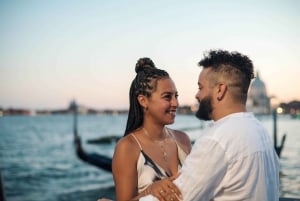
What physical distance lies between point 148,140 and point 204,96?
901 mm

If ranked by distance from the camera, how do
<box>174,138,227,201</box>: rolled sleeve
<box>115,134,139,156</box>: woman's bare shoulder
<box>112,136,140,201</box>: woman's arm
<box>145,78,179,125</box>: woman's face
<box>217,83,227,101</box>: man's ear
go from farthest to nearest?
<box>145,78,179,125</box>: woman's face → <box>115,134,139,156</box>: woman's bare shoulder → <box>112,136,140,201</box>: woman's arm → <box>217,83,227,101</box>: man's ear → <box>174,138,227,201</box>: rolled sleeve

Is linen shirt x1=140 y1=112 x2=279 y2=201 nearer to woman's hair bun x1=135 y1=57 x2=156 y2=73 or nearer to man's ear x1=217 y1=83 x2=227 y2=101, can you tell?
man's ear x1=217 y1=83 x2=227 y2=101

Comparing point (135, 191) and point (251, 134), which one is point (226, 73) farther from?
point (135, 191)

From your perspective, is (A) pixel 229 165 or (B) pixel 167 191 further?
(B) pixel 167 191

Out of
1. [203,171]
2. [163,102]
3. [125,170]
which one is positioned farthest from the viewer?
[163,102]

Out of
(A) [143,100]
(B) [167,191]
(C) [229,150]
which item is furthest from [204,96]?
(A) [143,100]

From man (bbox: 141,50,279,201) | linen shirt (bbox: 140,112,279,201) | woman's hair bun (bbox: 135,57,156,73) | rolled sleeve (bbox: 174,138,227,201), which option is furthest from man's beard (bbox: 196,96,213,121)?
woman's hair bun (bbox: 135,57,156,73)

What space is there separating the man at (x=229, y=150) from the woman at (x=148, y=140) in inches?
26.3

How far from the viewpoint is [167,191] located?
1.66m

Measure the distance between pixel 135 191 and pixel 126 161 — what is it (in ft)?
0.67

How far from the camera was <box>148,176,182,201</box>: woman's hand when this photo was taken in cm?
161

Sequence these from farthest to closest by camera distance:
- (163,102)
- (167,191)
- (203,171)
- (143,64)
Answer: (143,64)
(163,102)
(167,191)
(203,171)

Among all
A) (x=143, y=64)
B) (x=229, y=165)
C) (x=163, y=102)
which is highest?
(x=143, y=64)

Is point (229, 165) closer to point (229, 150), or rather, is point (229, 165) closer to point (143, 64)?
point (229, 150)
